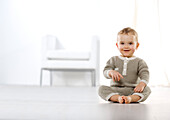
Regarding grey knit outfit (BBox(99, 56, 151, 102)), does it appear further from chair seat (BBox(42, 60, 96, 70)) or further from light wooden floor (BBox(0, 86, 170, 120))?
chair seat (BBox(42, 60, 96, 70))

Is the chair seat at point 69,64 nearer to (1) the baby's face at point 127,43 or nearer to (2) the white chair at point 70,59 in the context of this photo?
(2) the white chair at point 70,59

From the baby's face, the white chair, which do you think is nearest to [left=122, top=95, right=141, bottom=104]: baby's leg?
the baby's face

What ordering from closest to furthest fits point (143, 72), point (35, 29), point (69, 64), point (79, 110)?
point (79, 110) → point (143, 72) → point (69, 64) → point (35, 29)

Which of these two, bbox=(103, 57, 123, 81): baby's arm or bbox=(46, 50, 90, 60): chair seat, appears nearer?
bbox=(103, 57, 123, 81): baby's arm

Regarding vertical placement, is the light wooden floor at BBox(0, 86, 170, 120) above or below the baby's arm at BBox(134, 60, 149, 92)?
below

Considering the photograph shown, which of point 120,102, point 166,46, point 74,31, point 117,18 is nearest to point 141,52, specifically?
point 166,46

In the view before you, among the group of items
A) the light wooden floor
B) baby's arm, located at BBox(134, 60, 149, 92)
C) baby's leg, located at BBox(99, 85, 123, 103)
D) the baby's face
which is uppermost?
the baby's face

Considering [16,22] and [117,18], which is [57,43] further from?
[117,18]

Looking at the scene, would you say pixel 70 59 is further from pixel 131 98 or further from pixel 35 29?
pixel 131 98

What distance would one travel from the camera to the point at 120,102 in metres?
1.11

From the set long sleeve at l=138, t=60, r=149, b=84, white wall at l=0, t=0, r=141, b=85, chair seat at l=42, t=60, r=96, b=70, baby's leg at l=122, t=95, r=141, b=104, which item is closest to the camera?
baby's leg at l=122, t=95, r=141, b=104

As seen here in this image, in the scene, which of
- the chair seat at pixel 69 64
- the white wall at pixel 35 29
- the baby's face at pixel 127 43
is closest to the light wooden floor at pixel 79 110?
the baby's face at pixel 127 43

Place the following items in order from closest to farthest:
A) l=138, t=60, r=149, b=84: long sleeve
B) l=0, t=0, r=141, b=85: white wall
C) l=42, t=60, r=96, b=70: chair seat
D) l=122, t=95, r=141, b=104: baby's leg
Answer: l=122, t=95, r=141, b=104: baby's leg → l=138, t=60, r=149, b=84: long sleeve → l=42, t=60, r=96, b=70: chair seat → l=0, t=0, r=141, b=85: white wall

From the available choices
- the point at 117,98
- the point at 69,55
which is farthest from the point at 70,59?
the point at 117,98
